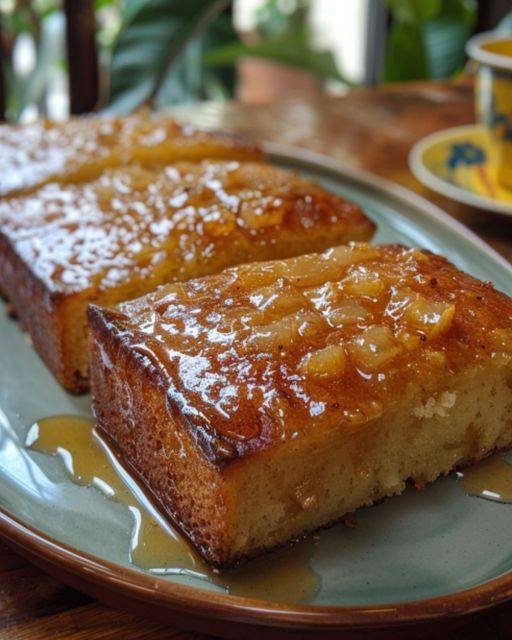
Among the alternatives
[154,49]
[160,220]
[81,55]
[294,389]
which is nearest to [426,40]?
[154,49]

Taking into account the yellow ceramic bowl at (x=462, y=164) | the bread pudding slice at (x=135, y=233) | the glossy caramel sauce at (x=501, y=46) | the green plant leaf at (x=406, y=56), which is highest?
the glossy caramel sauce at (x=501, y=46)

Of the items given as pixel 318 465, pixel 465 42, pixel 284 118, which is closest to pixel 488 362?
pixel 318 465

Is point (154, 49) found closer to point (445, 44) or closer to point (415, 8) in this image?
point (415, 8)

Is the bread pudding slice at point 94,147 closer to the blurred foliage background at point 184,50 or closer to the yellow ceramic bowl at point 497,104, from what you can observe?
the yellow ceramic bowl at point 497,104

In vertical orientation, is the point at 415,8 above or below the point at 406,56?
above

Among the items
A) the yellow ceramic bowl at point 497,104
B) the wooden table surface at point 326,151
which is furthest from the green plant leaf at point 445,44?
the yellow ceramic bowl at point 497,104

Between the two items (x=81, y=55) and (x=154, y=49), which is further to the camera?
(x=81, y=55)

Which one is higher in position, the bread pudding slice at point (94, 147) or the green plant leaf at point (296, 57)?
the bread pudding slice at point (94, 147)

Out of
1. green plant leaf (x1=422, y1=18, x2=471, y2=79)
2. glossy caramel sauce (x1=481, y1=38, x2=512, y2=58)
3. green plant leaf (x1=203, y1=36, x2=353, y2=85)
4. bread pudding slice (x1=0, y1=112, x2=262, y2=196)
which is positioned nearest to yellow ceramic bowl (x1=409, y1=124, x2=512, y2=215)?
glossy caramel sauce (x1=481, y1=38, x2=512, y2=58)
